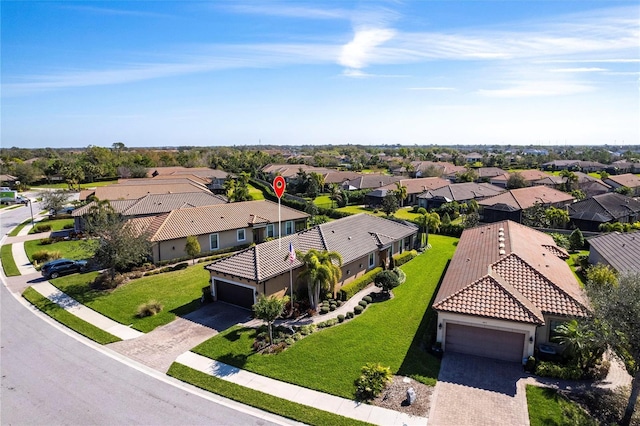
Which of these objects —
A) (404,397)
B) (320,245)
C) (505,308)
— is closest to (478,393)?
(404,397)

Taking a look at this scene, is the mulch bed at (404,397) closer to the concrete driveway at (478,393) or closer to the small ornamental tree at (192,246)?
the concrete driveway at (478,393)

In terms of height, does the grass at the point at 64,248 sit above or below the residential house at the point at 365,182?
below

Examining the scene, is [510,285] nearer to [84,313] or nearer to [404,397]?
[404,397]

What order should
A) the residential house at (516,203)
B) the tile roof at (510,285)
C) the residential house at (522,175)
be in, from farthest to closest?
the residential house at (522,175) < the residential house at (516,203) < the tile roof at (510,285)

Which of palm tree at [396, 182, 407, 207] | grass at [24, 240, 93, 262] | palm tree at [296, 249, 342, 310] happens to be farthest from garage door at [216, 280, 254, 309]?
palm tree at [396, 182, 407, 207]

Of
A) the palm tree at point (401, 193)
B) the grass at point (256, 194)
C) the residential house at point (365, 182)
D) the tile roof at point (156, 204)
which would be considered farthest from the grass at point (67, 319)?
the residential house at point (365, 182)

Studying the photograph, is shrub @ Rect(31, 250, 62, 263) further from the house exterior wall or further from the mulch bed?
the house exterior wall

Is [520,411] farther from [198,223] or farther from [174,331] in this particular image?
[198,223]
